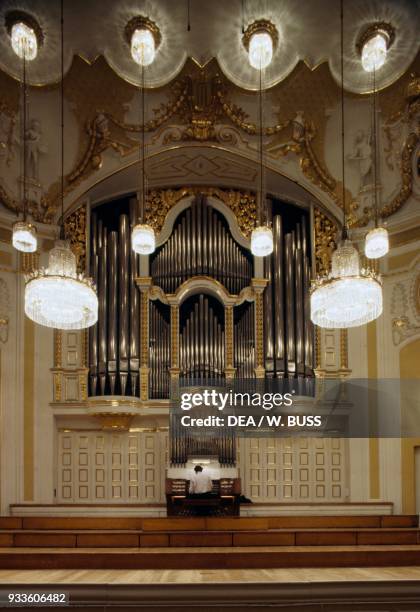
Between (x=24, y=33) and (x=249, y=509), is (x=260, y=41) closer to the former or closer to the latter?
(x=24, y=33)

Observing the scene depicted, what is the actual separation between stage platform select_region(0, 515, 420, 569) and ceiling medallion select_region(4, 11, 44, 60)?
5.48m

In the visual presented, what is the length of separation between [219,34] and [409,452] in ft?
18.4

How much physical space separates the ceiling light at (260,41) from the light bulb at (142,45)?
1.10 meters

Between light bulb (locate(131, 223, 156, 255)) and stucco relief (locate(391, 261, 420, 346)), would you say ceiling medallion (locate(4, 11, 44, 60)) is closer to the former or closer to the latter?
light bulb (locate(131, 223, 156, 255))

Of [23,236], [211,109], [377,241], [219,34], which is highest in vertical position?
[219,34]

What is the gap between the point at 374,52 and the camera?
343 inches

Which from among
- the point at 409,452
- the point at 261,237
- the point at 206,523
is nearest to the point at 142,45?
the point at 261,237

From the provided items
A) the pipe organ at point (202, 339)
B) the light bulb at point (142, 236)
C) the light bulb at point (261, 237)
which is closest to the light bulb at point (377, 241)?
the light bulb at point (261, 237)

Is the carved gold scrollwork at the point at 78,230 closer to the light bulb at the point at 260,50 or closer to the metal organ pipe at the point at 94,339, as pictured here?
the metal organ pipe at the point at 94,339

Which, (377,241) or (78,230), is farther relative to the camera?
(78,230)

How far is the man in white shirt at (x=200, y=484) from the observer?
856 cm

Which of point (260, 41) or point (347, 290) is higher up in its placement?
point (260, 41)

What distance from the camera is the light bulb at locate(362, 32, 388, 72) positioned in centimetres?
859

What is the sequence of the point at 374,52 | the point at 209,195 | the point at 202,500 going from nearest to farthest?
the point at 202,500 < the point at 374,52 < the point at 209,195
